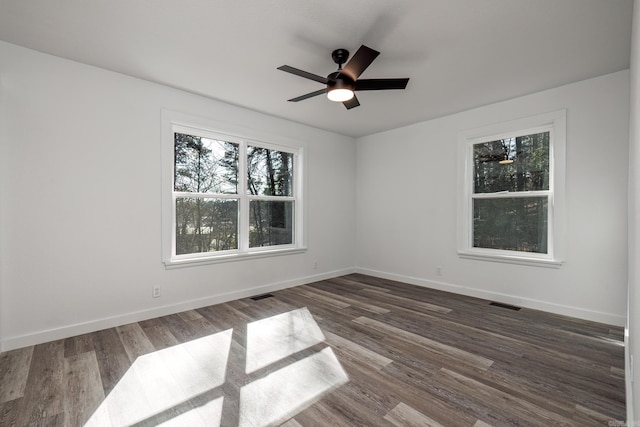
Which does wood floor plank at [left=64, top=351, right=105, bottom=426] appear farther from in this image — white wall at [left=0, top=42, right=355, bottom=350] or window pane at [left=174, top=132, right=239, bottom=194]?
window pane at [left=174, top=132, right=239, bottom=194]

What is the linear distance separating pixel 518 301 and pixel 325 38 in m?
3.75

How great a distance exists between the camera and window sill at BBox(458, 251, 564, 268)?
3.49 metres

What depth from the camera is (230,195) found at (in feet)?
13.2

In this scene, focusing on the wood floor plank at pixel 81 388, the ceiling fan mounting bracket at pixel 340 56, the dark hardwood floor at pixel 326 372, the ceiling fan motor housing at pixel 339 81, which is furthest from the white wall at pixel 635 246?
the wood floor plank at pixel 81 388

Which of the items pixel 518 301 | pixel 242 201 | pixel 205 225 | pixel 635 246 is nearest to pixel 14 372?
pixel 205 225

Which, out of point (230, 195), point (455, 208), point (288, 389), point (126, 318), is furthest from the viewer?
point (455, 208)

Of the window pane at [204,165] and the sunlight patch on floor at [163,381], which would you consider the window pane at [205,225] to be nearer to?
the window pane at [204,165]

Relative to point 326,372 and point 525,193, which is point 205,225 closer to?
point 326,372

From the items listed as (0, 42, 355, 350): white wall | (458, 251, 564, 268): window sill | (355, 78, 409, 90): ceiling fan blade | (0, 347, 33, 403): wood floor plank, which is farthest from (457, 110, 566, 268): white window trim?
(0, 347, 33, 403): wood floor plank

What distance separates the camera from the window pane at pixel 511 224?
3.71 meters

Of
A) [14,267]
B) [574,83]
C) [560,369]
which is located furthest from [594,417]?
[14,267]

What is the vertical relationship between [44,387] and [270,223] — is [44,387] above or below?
below

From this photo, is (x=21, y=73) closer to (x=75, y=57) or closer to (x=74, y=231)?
(x=75, y=57)

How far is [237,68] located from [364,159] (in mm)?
3144
